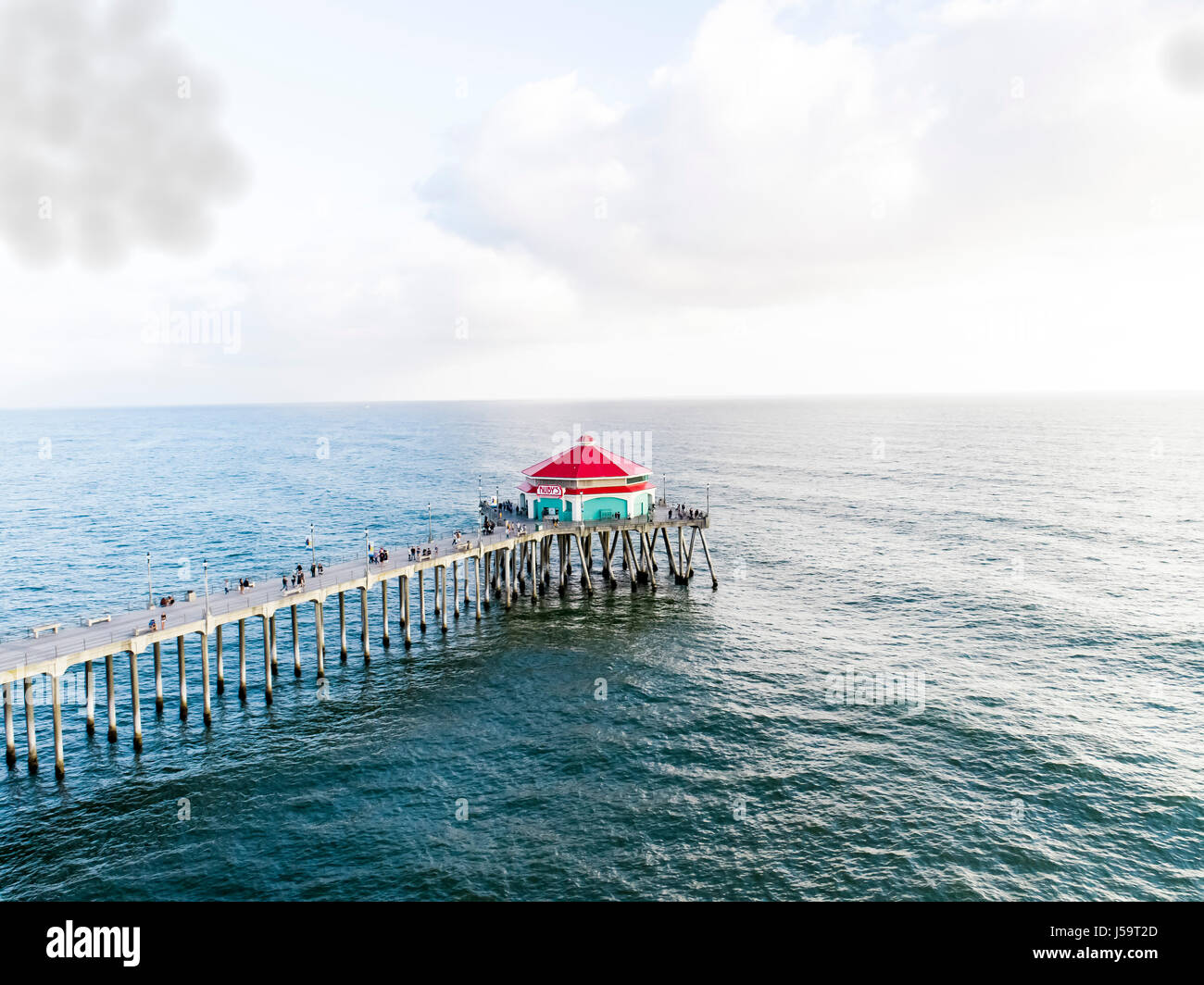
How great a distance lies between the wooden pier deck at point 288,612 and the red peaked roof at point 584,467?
4.03 meters

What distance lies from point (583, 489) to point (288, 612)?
84.4ft

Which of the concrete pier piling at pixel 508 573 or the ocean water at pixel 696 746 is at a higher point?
the concrete pier piling at pixel 508 573

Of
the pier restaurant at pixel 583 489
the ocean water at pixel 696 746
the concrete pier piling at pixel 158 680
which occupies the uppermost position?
the pier restaurant at pixel 583 489

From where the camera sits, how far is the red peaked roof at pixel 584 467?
2621 inches

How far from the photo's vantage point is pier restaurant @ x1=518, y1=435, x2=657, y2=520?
66250mm

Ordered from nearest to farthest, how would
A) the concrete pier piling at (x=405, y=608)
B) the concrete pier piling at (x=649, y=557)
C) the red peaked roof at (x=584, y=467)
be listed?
the concrete pier piling at (x=405, y=608)
the red peaked roof at (x=584, y=467)
the concrete pier piling at (x=649, y=557)

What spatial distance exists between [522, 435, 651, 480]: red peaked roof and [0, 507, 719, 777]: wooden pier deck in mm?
4028

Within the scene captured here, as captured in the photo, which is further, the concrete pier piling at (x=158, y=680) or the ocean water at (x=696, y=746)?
the concrete pier piling at (x=158, y=680)

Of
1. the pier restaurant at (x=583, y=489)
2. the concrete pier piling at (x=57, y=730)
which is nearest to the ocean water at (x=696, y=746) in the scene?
the concrete pier piling at (x=57, y=730)

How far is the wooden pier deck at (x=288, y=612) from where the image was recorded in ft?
117

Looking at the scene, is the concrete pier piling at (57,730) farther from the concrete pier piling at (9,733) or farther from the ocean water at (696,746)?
the concrete pier piling at (9,733)

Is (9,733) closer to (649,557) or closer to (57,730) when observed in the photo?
(57,730)

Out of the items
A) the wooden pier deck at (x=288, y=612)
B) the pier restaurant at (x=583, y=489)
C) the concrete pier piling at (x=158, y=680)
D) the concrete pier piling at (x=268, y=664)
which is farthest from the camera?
the pier restaurant at (x=583, y=489)

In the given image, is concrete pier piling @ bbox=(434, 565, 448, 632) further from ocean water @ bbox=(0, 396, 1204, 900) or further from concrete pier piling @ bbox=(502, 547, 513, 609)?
concrete pier piling @ bbox=(502, 547, 513, 609)
